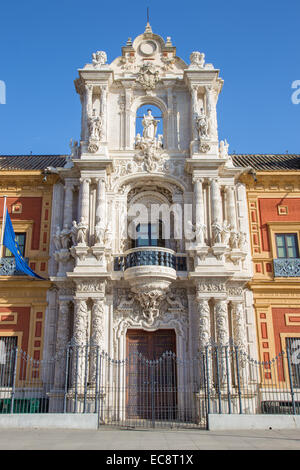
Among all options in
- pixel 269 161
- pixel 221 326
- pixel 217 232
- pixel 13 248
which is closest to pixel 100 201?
pixel 13 248

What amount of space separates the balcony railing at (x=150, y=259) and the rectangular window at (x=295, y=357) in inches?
211

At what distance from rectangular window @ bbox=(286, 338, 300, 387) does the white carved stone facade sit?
5.12 ft

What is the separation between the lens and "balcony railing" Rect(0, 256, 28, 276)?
1991cm

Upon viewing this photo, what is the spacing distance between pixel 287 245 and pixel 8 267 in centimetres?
1239

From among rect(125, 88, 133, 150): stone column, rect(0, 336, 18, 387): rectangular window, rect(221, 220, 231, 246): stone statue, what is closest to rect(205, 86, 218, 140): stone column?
rect(125, 88, 133, 150): stone column

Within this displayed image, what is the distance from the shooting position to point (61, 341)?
1823 cm

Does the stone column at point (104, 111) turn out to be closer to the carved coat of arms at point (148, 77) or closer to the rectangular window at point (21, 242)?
the carved coat of arms at point (148, 77)

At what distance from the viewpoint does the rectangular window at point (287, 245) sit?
2066cm

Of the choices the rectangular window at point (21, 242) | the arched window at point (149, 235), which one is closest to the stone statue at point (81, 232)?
the arched window at point (149, 235)

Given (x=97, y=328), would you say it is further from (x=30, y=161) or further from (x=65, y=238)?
(x=30, y=161)

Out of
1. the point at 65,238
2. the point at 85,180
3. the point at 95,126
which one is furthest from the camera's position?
the point at 95,126

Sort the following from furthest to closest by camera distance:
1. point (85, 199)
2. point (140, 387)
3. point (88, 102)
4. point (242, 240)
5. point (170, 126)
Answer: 1. point (170, 126)
2. point (88, 102)
3. point (242, 240)
4. point (85, 199)
5. point (140, 387)

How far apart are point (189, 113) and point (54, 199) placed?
25.0 ft
